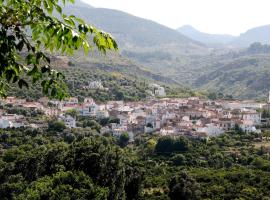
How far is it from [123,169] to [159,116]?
5362cm

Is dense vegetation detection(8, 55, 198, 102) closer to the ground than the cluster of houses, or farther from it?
farther from it

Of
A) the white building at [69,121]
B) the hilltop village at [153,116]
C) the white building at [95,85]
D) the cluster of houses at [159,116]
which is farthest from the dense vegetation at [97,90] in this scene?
the white building at [69,121]

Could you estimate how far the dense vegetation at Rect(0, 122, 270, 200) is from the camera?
23875 millimetres

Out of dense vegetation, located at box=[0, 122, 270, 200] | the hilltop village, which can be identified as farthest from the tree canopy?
the hilltop village

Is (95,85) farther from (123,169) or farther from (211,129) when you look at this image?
(123,169)

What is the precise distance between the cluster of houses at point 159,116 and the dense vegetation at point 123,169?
28.1 feet

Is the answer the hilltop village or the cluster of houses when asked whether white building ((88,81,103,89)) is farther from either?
the hilltop village

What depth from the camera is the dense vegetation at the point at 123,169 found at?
2388 centimetres

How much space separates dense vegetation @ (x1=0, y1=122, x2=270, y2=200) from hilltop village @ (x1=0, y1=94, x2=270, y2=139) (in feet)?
27.0

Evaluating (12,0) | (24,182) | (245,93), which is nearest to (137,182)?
(24,182)

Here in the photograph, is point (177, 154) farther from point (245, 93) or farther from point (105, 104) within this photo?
point (245, 93)

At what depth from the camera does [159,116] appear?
8188 centimetres

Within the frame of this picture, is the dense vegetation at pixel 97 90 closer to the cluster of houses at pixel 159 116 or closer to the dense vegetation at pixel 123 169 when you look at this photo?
the cluster of houses at pixel 159 116

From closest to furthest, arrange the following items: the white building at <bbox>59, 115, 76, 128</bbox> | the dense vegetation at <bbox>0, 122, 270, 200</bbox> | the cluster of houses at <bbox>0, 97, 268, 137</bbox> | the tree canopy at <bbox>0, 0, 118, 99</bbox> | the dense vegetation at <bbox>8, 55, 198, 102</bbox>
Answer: the tree canopy at <bbox>0, 0, 118, 99</bbox> → the dense vegetation at <bbox>0, 122, 270, 200</bbox> → the white building at <bbox>59, 115, 76, 128</bbox> → the cluster of houses at <bbox>0, 97, 268, 137</bbox> → the dense vegetation at <bbox>8, 55, 198, 102</bbox>
